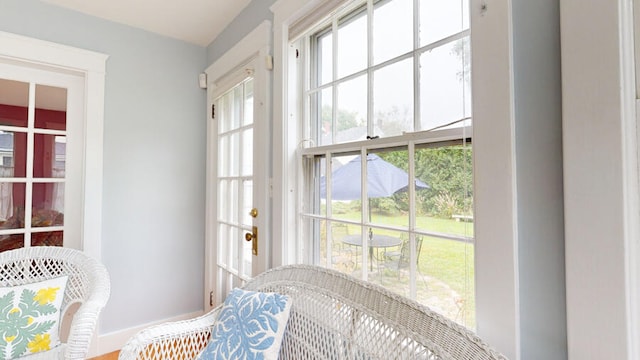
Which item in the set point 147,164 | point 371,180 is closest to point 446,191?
point 371,180

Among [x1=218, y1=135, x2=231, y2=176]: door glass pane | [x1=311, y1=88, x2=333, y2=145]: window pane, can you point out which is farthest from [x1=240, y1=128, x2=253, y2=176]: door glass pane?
[x1=311, y1=88, x2=333, y2=145]: window pane

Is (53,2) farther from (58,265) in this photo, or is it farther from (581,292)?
(581,292)

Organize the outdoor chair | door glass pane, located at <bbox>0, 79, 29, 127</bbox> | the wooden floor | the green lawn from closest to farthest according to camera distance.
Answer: the green lawn < the outdoor chair < door glass pane, located at <bbox>0, 79, 29, 127</bbox> < the wooden floor

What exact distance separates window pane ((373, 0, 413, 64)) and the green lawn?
653 mm

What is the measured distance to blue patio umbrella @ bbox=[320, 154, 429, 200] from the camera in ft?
3.71

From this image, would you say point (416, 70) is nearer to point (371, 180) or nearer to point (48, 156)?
point (371, 180)

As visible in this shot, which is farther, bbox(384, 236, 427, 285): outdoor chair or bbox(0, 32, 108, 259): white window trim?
bbox(0, 32, 108, 259): white window trim

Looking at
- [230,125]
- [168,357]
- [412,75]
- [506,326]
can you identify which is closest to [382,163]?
[412,75]

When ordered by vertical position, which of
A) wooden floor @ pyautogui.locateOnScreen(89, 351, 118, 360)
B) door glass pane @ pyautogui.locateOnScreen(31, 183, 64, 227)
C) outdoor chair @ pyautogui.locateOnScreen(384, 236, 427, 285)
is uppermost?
door glass pane @ pyautogui.locateOnScreen(31, 183, 64, 227)

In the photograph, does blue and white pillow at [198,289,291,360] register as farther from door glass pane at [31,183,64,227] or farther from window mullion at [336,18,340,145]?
door glass pane at [31,183,64,227]

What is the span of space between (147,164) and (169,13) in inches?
43.2

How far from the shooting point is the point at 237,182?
2.16 m

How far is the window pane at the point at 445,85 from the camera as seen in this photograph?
934mm

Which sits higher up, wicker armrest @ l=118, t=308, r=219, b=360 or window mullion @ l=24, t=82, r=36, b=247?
window mullion @ l=24, t=82, r=36, b=247
